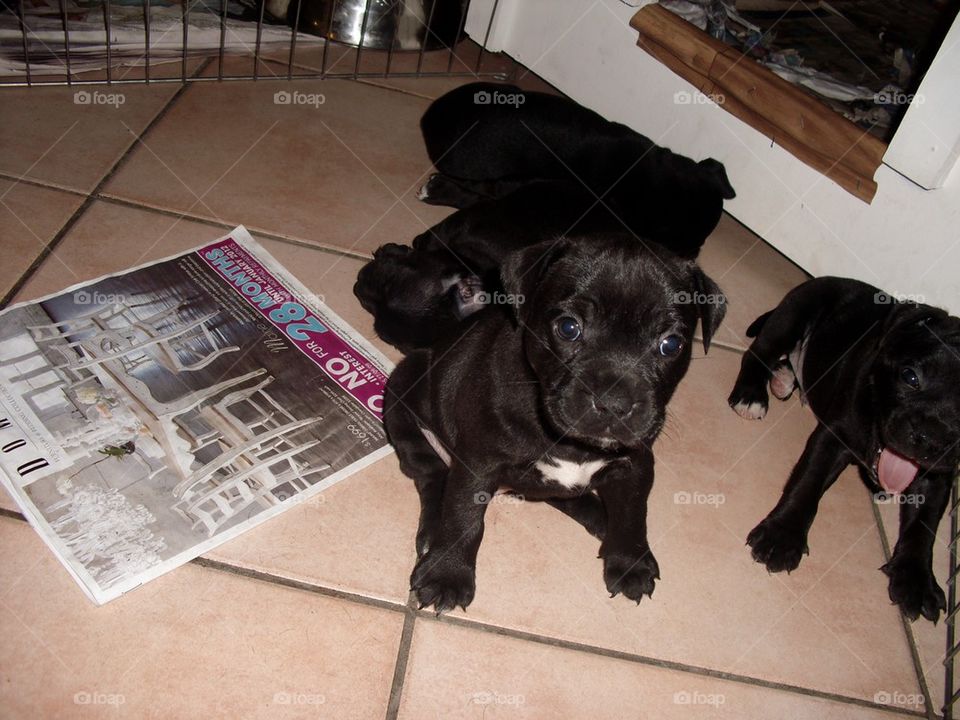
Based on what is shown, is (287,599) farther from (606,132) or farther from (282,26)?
(282,26)

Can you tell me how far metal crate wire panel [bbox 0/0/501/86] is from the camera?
10.1 feet

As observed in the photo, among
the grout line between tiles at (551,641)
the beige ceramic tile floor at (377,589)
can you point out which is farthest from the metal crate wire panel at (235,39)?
the grout line between tiles at (551,641)

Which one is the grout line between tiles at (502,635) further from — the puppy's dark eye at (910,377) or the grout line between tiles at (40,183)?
the grout line between tiles at (40,183)

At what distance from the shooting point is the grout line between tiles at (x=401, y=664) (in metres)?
1.75

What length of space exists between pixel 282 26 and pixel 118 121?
3.12ft

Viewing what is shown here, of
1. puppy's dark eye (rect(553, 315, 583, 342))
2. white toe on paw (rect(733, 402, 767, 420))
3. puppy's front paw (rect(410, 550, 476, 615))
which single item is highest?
puppy's dark eye (rect(553, 315, 583, 342))

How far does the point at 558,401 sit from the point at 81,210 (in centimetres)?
177

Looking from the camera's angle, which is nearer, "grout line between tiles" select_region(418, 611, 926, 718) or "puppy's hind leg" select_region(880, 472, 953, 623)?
"grout line between tiles" select_region(418, 611, 926, 718)

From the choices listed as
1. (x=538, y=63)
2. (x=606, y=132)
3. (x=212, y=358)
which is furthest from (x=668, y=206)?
(x=212, y=358)

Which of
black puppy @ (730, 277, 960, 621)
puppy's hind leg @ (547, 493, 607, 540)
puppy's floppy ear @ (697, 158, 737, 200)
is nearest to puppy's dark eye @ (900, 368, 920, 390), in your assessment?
black puppy @ (730, 277, 960, 621)

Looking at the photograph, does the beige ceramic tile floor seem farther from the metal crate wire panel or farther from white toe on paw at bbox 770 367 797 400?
the metal crate wire panel

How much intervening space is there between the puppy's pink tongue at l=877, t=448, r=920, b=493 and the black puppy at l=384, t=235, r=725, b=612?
2.53 ft

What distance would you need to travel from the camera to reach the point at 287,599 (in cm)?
186

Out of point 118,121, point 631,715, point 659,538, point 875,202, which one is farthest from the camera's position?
point 118,121
